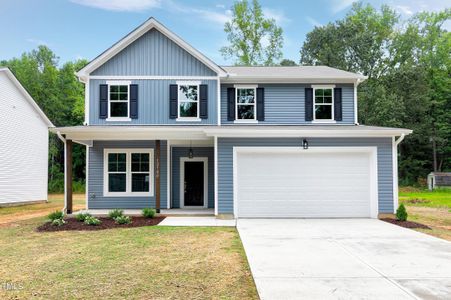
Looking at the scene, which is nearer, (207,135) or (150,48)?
(207,135)

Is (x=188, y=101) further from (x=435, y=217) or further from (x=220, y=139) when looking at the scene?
(x=435, y=217)

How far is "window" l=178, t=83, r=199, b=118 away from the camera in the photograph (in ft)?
48.1

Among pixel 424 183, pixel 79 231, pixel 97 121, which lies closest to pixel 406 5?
pixel 424 183

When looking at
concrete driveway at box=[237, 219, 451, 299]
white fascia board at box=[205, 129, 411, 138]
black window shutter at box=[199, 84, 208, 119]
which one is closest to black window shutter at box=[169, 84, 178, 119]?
black window shutter at box=[199, 84, 208, 119]

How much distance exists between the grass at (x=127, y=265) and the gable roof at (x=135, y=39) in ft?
23.9

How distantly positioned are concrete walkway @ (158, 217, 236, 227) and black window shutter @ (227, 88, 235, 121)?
4.84m

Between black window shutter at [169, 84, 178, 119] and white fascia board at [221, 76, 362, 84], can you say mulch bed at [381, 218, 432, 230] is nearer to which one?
white fascia board at [221, 76, 362, 84]

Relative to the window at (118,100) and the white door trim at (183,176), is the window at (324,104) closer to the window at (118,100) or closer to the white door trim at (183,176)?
the white door trim at (183,176)

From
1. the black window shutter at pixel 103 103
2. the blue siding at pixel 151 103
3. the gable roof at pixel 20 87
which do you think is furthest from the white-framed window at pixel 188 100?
the gable roof at pixel 20 87

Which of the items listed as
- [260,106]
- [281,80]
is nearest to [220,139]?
[260,106]

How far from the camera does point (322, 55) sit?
3347 cm

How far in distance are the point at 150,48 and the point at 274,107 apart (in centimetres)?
568

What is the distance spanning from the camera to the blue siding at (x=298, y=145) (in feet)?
39.1

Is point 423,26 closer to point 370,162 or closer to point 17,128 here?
point 370,162
